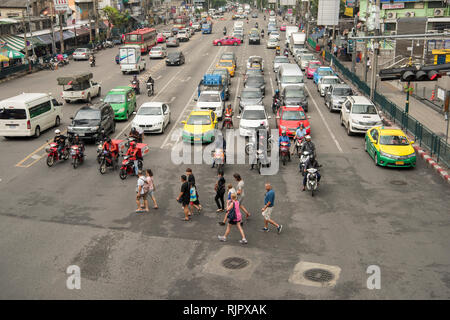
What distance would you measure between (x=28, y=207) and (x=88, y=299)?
7314 millimetres

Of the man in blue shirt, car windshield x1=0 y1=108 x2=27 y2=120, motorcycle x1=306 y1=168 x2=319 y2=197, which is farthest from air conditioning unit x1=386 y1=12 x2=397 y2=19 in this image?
the man in blue shirt

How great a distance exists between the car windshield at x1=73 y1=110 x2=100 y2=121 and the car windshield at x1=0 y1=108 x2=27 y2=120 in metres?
Result: 2.75

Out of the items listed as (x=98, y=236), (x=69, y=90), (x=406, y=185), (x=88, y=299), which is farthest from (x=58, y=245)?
(x=69, y=90)

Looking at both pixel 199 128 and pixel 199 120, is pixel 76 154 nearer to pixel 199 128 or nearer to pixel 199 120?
pixel 199 128

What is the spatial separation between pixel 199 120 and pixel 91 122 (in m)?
5.52

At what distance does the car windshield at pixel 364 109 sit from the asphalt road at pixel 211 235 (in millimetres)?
3876

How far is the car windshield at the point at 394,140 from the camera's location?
22.0m

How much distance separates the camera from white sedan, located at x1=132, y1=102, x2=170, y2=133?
1077 inches

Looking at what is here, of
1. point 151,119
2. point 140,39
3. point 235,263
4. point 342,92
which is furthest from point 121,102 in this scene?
point 140,39

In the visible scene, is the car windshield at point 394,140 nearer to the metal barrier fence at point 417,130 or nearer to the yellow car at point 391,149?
the yellow car at point 391,149

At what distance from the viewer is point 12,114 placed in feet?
84.7

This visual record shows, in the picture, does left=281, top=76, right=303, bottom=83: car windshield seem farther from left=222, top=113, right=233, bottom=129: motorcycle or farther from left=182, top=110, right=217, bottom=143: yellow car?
left=182, top=110, right=217, bottom=143: yellow car

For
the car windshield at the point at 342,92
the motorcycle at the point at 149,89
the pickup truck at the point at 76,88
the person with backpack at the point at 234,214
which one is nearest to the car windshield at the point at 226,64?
the motorcycle at the point at 149,89

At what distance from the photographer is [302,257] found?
44.5ft
